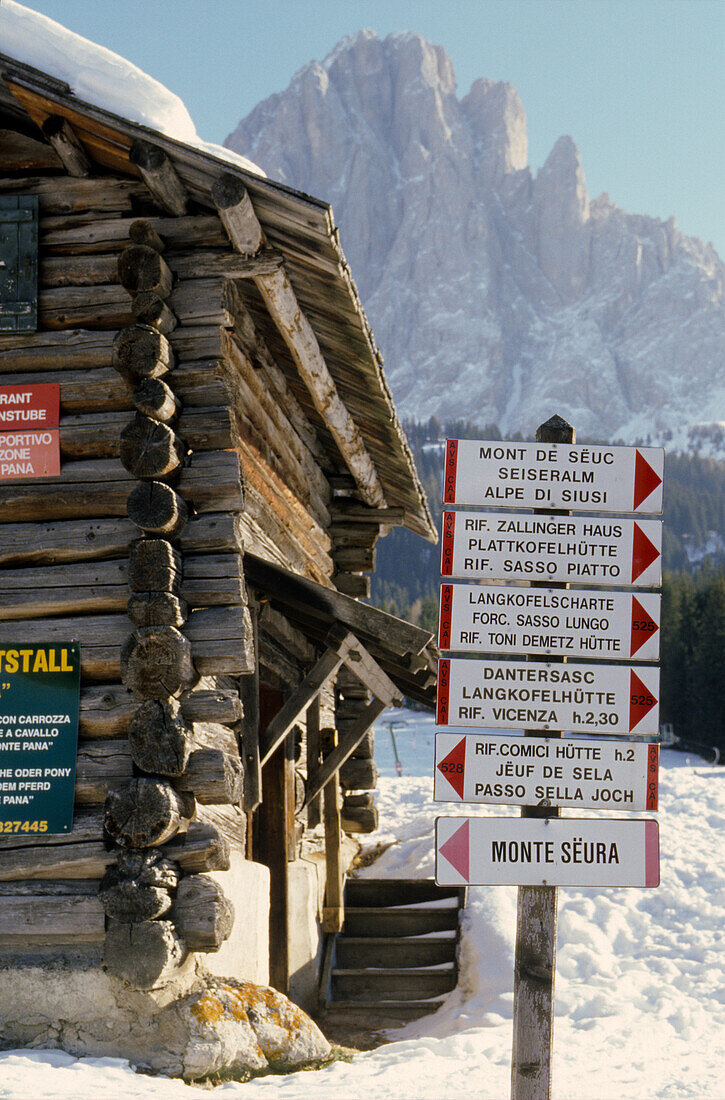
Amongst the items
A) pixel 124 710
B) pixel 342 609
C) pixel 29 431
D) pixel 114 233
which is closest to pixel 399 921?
pixel 342 609

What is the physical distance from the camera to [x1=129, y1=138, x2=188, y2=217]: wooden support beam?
564cm

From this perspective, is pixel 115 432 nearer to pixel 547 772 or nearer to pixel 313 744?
pixel 547 772

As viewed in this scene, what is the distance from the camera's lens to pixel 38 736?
18.3 feet

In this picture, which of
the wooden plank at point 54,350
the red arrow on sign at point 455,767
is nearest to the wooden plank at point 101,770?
the wooden plank at point 54,350

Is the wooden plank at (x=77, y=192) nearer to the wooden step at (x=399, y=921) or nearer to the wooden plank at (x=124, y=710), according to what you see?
the wooden plank at (x=124, y=710)

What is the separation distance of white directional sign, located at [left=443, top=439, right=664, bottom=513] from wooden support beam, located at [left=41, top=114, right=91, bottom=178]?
3.44m

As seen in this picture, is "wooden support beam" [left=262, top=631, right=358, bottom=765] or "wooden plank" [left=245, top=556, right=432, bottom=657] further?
"wooden support beam" [left=262, top=631, right=358, bottom=765]

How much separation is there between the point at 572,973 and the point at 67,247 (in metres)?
6.52

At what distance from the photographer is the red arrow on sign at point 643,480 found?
3.97 m

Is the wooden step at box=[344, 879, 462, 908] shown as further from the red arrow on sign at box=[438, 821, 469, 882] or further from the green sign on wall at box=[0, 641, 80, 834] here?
the red arrow on sign at box=[438, 821, 469, 882]

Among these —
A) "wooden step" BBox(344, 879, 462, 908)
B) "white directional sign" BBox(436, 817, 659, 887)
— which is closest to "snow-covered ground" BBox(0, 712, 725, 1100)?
"wooden step" BBox(344, 879, 462, 908)

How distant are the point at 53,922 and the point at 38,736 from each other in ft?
3.10

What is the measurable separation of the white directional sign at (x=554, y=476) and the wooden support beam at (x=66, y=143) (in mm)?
3442

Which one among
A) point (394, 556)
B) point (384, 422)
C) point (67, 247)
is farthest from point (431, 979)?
point (394, 556)
